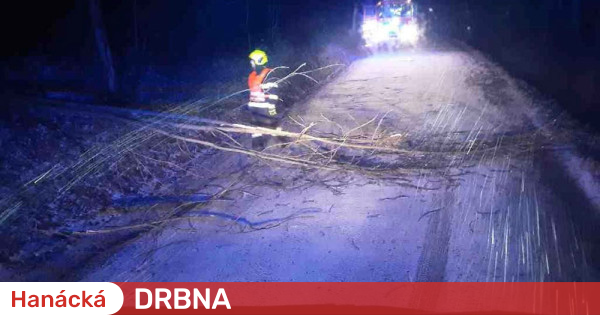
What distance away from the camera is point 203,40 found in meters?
16.1

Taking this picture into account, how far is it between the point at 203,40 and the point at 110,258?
12.7 meters

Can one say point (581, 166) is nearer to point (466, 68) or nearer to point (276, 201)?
point (276, 201)

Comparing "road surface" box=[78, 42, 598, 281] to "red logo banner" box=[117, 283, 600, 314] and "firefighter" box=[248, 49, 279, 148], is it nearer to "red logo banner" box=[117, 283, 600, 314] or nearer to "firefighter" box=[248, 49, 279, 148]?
→ "red logo banner" box=[117, 283, 600, 314]

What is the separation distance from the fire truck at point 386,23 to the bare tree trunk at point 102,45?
16789 mm

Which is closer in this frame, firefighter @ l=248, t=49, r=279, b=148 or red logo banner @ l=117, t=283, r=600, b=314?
red logo banner @ l=117, t=283, r=600, b=314

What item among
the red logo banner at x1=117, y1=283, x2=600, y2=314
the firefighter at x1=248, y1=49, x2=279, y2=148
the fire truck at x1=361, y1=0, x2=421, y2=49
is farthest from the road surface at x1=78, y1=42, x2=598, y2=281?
the fire truck at x1=361, y1=0, x2=421, y2=49

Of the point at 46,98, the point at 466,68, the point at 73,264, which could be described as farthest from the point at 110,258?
the point at 466,68

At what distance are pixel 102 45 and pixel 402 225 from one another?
8.68m

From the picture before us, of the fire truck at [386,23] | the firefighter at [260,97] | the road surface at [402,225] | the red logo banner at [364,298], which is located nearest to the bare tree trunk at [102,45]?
the road surface at [402,225]

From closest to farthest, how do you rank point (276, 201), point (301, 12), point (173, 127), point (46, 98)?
point (276, 201) < point (173, 127) < point (46, 98) < point (301, 12)

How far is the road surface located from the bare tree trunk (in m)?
4.51

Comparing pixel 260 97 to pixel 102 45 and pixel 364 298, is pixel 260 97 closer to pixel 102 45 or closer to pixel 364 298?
pixel 364 298

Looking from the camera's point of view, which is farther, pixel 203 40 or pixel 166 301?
pixel 203 40

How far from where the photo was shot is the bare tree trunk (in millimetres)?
9484
